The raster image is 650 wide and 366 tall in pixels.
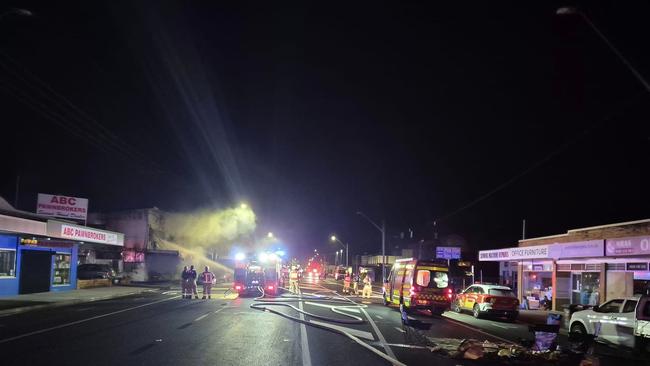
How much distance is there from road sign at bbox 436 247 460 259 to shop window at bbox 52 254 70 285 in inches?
1906

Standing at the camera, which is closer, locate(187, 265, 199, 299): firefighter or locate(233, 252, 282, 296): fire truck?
locate(187, 265, 199, 299): firefighter

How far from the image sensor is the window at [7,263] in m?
29.0

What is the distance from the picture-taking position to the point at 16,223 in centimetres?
2655

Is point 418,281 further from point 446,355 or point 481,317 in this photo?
point 446,355

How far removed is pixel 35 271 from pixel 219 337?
901 inches

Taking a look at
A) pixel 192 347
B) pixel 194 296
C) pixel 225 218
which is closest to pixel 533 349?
pixel 192 347

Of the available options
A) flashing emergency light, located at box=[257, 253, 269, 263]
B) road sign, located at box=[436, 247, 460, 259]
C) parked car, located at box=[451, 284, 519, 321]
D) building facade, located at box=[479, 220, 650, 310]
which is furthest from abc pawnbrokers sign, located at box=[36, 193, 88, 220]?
road sign, located at box=[436, 247, 460, 259]

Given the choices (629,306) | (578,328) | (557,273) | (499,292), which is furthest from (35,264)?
(629,306)

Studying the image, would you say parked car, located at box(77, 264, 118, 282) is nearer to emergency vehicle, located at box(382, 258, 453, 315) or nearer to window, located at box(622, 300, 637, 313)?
emergency vehicle, located at box(382, 258, 453, 315)

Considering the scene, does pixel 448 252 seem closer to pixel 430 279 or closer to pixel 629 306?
pixel 430 279

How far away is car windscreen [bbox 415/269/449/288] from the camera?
25.0 meters

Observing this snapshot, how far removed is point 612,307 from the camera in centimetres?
1619

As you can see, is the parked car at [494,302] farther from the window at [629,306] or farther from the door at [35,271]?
the door at [35,271]

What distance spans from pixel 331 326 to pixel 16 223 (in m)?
17.6
